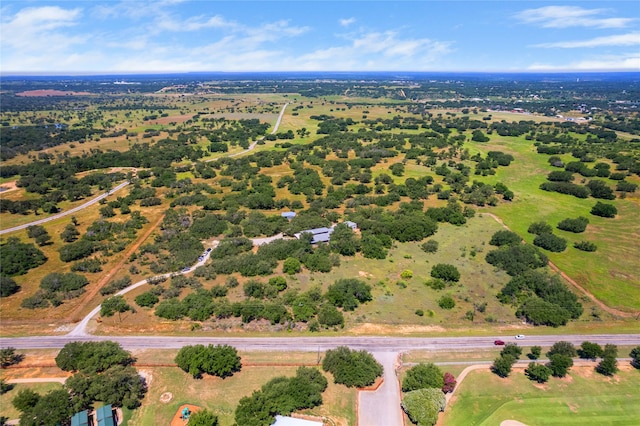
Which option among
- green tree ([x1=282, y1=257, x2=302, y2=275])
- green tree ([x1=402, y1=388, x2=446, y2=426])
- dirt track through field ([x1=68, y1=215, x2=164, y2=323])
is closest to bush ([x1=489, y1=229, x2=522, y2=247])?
green tree ([x1=282, y1=257, x2=302, y2=275])

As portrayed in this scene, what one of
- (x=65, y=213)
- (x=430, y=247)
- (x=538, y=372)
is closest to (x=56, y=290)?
(x=65, y=213)

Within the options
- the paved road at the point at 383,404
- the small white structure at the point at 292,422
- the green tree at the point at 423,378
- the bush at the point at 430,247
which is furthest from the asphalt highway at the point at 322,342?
the bush at the point at 430,247

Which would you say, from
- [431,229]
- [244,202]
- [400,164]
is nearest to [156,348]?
[244,202]

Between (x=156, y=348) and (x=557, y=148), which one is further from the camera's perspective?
(x=557, y=148)

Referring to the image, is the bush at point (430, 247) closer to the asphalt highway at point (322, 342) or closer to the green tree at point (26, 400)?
the asphalt highway at point (322, 342)

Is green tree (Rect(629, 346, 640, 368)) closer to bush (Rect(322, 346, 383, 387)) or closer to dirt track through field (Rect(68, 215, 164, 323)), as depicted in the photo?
bush (Rect(322, 346, 383, 387))

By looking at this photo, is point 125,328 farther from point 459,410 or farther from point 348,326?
point 459,410

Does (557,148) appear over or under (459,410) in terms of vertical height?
over
